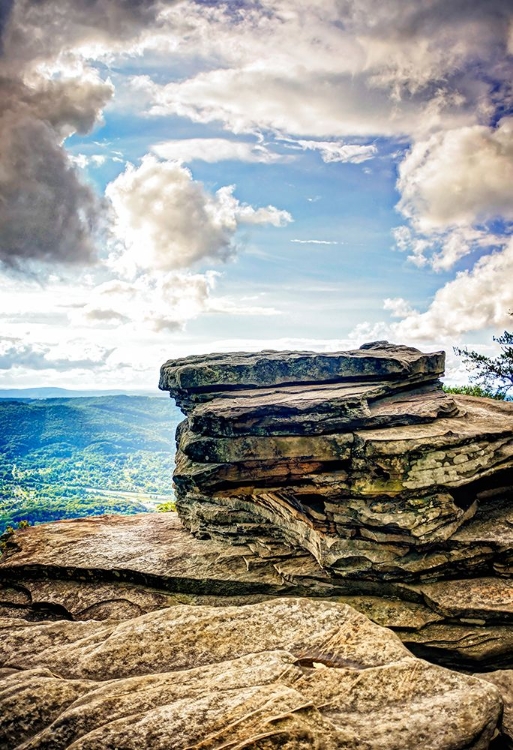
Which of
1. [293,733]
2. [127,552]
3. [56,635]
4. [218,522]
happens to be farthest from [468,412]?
[56,635]

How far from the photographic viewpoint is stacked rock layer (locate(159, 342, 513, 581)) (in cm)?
1969

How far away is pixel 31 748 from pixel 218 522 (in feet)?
47.5

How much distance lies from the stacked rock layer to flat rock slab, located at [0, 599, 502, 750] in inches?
181

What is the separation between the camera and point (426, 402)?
76.7 ft

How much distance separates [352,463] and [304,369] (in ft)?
21.8

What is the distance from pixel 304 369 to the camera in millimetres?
25109

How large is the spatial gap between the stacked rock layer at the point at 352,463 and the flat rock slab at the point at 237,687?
460cm

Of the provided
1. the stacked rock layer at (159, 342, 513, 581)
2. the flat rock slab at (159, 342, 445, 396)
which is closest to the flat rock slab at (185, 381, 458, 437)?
the stacked rock layer at (159, 342, 513, 581)

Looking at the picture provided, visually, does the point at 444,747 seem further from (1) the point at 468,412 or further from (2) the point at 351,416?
(1) the point at 468,412

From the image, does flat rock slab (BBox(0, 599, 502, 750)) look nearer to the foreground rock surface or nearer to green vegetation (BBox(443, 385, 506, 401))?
the foreground rock surface

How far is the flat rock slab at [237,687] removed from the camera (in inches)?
432

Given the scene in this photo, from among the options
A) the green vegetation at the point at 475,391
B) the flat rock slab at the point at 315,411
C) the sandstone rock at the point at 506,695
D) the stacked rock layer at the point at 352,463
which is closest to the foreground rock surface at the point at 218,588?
the stacked rock layer at the point at 352,463

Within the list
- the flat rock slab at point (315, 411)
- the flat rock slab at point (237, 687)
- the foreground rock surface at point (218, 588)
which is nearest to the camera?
the flat rock slab at point (237, 687)

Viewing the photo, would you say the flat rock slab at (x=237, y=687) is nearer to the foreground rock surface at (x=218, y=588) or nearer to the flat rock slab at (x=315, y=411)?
the foreground rock surface at (x=218, y=588)
